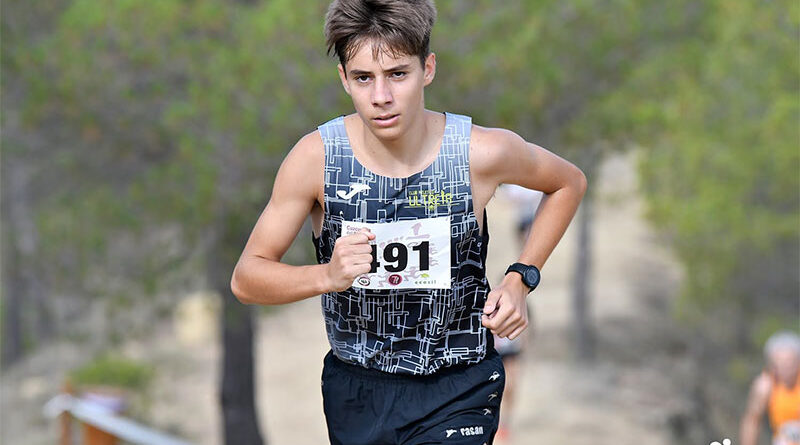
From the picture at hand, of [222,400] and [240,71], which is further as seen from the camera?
[222,400]

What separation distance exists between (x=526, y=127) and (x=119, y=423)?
7.14 m

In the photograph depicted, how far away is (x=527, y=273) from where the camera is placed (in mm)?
2920

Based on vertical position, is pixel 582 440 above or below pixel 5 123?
below

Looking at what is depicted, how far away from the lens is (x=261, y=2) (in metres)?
10.8

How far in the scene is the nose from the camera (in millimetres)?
2676

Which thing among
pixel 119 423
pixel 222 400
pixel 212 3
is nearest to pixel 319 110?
pixel 212 3

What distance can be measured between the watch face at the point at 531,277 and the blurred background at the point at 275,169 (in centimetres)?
601

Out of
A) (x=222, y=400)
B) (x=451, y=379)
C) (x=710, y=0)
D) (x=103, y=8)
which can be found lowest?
(x=222, y=400)

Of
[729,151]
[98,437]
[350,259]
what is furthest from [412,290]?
[729,151]

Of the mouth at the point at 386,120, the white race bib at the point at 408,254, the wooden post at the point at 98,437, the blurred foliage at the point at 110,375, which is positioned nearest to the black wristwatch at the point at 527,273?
the white race bib at the point at 408,254

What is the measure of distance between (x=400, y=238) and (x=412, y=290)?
0.13 meters

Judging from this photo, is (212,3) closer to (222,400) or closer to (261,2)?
(261,2)

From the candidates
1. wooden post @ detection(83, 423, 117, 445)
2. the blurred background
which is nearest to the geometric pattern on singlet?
wooden post @ detection(83, 423, 117, 445)

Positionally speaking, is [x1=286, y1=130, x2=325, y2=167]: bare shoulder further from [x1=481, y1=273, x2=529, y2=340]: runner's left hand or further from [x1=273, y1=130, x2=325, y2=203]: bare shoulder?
[x1=481, y1=273, x2=529, y2=340]: runner's left hand
